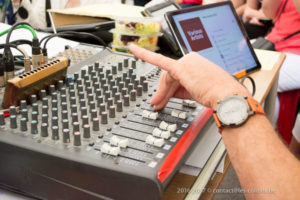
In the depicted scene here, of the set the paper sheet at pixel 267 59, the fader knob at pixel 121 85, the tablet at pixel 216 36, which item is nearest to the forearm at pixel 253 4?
the paper sheet at pixel 267 59

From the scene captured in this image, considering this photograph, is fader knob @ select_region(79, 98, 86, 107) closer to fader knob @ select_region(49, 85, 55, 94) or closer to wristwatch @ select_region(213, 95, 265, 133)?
fader knob @ select_region(49, 85, 55, 94)

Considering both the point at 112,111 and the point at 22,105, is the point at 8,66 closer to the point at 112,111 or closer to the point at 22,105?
the point at 22,105

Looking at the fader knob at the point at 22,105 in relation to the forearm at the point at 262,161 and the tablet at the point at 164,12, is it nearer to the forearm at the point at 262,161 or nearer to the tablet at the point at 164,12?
the forearm at the point at 262,161

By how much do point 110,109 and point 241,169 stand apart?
0.27m

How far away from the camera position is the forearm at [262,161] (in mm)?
641

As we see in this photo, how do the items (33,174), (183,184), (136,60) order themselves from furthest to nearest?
(136,60) → (183,184) → (33,174)

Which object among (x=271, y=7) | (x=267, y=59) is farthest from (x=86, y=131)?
(x=271, y=7)

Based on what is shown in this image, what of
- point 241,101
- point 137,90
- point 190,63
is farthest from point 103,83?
point 241,101

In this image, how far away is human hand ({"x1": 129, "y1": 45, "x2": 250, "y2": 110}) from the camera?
0.77 m

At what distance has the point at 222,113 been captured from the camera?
73 centimetres

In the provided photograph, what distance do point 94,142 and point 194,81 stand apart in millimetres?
262

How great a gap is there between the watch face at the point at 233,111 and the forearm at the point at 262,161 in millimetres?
15

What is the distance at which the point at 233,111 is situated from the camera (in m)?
0.72

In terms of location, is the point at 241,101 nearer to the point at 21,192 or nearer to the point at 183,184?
the point at 183,184
